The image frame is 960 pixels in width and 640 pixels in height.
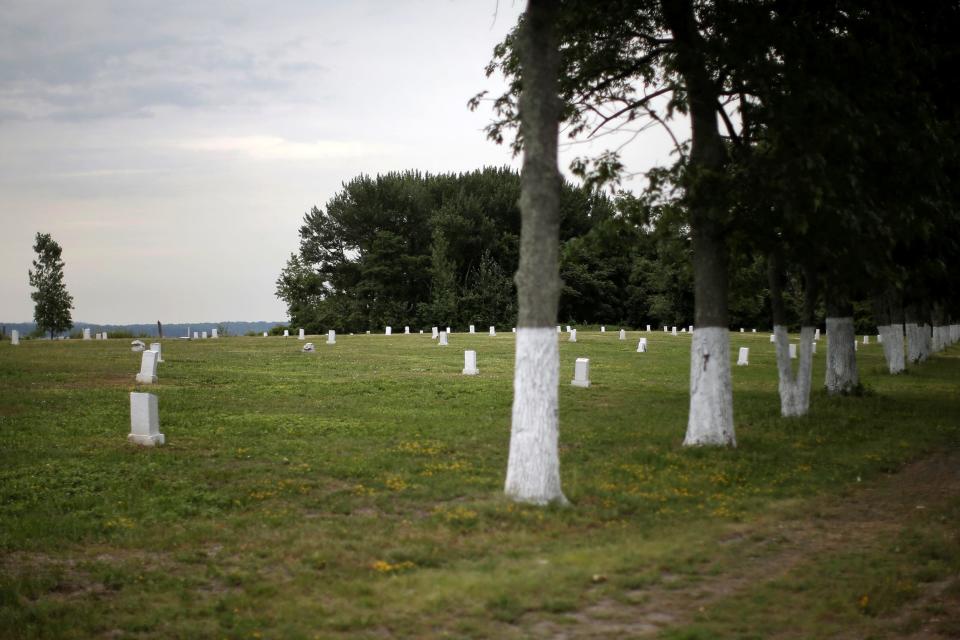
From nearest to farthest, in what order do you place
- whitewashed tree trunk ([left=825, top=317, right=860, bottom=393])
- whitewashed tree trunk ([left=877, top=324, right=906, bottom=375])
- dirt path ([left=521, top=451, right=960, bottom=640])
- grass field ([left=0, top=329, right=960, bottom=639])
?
dirt path ([left=521, top=451, right=960, bottom=640]) → grass field ([left=0, top=329, right=960, bottom=639]) → whitewashed tree trunk ([left=825, top=317, right=860, bottom=393]) → whitewashed tree trunk ([left=877, top=324, right=906, bottom=375])

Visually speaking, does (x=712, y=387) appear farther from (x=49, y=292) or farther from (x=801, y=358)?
(x=49, y=292)

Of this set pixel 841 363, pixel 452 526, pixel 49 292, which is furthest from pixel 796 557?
pixel 49 292

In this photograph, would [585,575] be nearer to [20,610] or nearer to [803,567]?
[803,567]

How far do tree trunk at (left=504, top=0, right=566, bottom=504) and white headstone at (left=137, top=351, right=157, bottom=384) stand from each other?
17519 millimetres

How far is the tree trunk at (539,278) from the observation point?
9961 mm

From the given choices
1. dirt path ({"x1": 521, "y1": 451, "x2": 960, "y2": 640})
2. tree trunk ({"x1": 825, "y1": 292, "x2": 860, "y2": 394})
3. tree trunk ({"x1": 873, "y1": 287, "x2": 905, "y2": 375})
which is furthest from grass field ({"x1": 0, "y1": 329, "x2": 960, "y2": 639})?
tree trunk ({"x1": 873, "y1": 287, "x2": 905, "y2": 375})

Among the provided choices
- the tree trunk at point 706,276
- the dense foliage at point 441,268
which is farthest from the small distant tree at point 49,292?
the tree trunk at point 706,276

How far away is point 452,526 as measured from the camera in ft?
30.7

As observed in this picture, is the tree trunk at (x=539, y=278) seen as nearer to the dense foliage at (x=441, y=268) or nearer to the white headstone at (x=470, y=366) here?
the white headstone at (x=470, y=366)

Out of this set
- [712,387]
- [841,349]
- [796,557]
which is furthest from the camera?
[841,349]

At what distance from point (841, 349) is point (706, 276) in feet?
34.2

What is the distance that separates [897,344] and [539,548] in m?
28.1

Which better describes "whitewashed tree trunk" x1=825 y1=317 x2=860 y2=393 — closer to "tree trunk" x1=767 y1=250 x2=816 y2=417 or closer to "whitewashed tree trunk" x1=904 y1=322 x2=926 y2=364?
"tree trunk" x1=767 y1=250 x2=816 y2=417

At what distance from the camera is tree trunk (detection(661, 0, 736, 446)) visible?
14.3 metres
